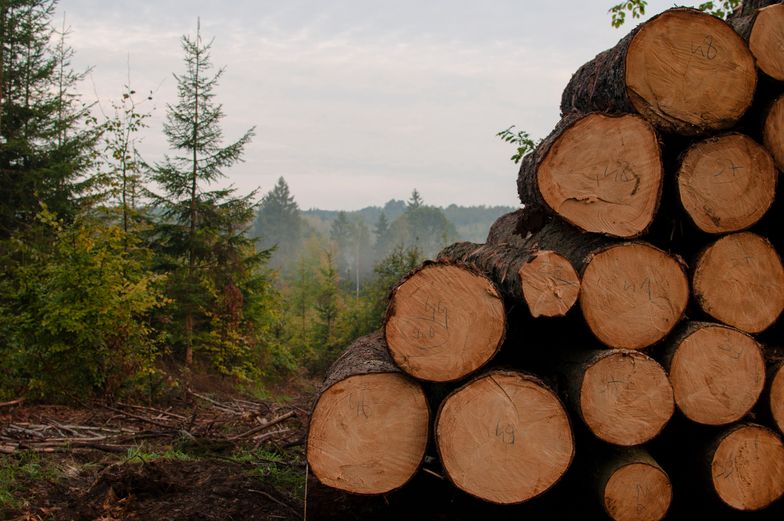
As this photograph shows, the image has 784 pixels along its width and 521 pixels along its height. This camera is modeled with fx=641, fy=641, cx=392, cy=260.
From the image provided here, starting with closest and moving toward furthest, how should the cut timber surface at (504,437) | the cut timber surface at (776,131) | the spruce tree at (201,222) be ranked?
the cut timber surface at (504,437)
the cut timber surface at (776,131)
the spruce tree at (201,222)

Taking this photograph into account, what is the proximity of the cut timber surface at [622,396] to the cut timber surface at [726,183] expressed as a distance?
1.05 metres

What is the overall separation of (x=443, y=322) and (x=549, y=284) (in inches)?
25.3

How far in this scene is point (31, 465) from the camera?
18.1 ft

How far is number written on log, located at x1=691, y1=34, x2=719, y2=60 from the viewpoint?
417 cm

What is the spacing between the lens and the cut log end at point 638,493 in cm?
375

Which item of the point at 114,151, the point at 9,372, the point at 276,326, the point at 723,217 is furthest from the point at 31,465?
the point at 276,326

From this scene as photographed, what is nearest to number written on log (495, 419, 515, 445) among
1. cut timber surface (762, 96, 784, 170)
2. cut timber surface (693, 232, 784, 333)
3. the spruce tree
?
cut timber surface (693, 232, 784, 333)

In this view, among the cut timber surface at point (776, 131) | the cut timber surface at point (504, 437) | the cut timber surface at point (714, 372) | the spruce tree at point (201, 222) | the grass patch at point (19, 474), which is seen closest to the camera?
the cut timber surface at point (504, 437)

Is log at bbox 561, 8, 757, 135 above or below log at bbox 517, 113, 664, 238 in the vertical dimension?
above

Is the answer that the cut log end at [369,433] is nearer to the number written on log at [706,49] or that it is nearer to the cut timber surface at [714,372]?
the cut timber surface at [714,372]

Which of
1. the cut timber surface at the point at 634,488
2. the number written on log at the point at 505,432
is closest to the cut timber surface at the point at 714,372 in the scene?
the cut timber surface at the point at 634,488

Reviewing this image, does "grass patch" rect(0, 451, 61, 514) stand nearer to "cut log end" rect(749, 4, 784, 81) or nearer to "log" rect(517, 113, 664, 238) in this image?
"log" rect(517, 113, 664, 238)

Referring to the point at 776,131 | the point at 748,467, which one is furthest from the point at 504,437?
the point at 776,131

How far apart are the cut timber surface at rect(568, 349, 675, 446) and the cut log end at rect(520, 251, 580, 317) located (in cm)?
39
